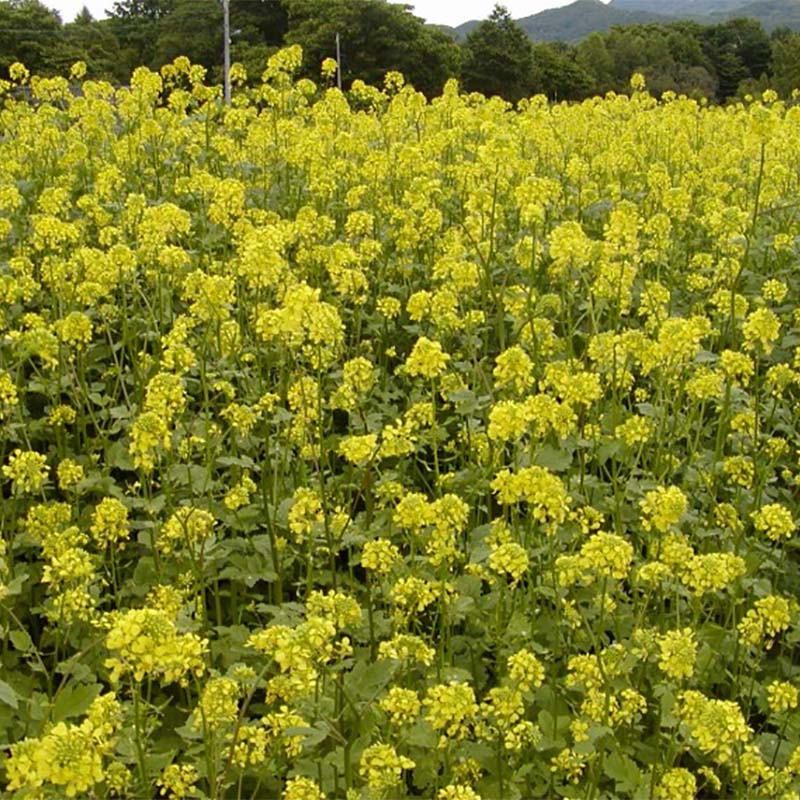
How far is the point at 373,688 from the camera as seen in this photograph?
289 cm

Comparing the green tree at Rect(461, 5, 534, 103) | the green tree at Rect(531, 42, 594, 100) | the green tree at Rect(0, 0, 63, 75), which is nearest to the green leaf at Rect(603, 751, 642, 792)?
the green tree at Rect(0, 0, 63, 75)

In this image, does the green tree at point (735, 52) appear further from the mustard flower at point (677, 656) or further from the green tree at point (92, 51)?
the mustard flower at point (677, 656)

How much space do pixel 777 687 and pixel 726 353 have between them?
4.77ft

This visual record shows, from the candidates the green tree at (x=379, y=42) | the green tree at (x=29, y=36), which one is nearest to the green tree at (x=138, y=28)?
the green tree at (x=29, y=36)

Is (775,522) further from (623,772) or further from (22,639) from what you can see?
(22,639)

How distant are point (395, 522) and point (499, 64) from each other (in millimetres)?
42749

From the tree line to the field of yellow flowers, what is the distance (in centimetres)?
2792

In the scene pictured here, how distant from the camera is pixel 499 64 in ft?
141

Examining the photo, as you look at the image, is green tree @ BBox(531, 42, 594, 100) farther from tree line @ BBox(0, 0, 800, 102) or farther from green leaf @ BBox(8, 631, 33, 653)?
green leaf @ BBox(8, 631, 33, 653)

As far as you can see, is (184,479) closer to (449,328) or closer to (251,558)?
(251,558)

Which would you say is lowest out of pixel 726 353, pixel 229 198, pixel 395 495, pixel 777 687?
pixel 777 687

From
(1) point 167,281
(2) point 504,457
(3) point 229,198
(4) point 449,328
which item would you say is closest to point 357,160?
(3) point 229,198

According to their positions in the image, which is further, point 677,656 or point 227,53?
point 227,53

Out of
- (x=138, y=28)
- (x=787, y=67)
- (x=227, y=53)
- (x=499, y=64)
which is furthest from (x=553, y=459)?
(x=138, y=28)
